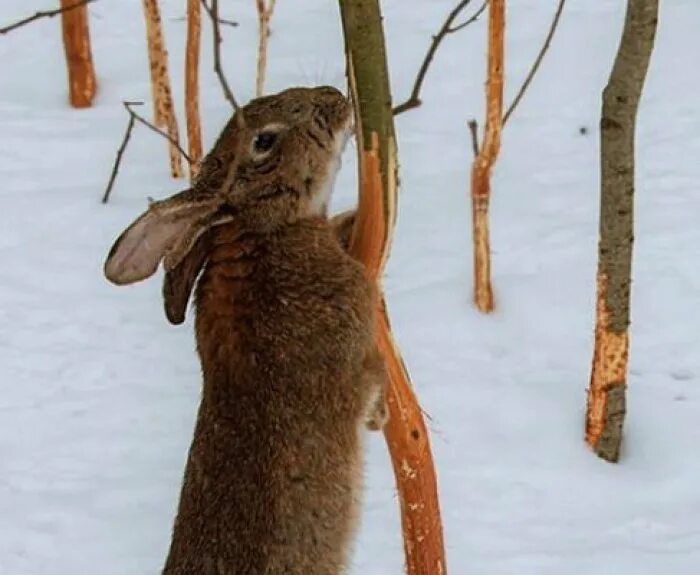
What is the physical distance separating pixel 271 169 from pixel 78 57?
4.82m

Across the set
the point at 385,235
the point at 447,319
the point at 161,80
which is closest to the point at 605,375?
the point at 447,319

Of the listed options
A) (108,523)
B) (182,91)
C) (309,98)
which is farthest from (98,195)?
(309,98)

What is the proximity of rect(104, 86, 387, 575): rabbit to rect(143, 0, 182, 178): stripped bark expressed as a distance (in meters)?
3.71

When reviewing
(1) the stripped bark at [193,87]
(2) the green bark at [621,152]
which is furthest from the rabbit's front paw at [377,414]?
(1) the stripped bark at [193,87]

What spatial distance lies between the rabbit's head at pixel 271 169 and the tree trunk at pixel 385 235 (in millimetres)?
150

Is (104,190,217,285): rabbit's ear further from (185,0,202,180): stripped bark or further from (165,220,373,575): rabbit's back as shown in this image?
(185,0,202,180): stripped bark

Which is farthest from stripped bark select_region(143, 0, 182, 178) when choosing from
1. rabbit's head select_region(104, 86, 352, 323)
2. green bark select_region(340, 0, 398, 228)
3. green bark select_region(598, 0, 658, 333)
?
green bark select_region(340, 0, 398, 228)

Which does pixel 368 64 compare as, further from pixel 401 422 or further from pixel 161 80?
pixel 161 80

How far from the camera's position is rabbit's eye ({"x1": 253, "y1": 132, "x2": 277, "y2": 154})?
2.84 metres

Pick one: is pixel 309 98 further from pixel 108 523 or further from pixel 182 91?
pixel 182 91

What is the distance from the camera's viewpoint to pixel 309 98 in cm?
288

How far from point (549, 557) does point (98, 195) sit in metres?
3.31

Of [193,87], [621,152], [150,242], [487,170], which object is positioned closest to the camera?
[150,242]

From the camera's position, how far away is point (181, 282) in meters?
2.81
